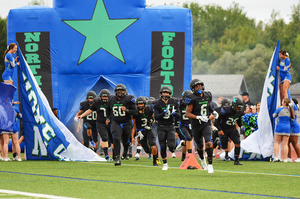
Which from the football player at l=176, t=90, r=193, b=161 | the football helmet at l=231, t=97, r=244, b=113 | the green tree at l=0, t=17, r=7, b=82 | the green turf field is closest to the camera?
the green turf field

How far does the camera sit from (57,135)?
40.1ft

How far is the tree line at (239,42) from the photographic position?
58.1 metres

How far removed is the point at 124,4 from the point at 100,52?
2031 millimetres

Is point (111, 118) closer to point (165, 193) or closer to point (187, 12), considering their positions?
point (165, 193)

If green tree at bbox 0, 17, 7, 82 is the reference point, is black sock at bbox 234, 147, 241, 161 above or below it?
below

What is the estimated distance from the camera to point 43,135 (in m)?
12.2

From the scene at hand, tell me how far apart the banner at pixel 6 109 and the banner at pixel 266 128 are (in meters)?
6.05

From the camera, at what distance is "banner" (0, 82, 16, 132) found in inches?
477

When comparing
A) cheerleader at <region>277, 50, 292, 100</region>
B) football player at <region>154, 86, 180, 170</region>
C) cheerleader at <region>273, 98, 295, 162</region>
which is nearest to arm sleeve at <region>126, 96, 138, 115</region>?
football player at <region>154, 86, 180, 170</region>

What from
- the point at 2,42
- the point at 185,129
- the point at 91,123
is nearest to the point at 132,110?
the point at 185,129

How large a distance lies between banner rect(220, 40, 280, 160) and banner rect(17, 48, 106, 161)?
4.32 meters

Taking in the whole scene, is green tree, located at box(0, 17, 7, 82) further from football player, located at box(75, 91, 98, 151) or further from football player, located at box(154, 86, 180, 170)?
football player, located at box(154, 86, 180, 170)

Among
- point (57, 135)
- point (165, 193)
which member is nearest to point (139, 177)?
point (165, 193)

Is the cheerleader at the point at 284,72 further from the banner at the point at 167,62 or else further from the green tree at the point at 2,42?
the green tree at the point at 2,42
